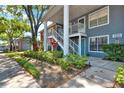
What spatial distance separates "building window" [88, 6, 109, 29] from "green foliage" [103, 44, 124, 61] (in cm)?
279

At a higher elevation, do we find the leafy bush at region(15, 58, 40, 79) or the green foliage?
the green foliage

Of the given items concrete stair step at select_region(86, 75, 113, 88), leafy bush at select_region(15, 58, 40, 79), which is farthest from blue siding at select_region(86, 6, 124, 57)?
leafy bush at select_region(15, 58, 40, 79)

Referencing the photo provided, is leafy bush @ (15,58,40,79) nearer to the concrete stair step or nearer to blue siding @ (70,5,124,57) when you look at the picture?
the concrete stair step

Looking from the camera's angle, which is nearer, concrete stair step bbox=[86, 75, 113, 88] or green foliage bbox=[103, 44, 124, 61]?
concrete stair step bbox=[86, 75, 113, 88]

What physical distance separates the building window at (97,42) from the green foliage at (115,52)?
64.7 inches

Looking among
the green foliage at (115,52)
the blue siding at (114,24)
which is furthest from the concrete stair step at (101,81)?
the blue siding at (114,24)

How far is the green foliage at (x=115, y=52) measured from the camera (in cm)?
1119

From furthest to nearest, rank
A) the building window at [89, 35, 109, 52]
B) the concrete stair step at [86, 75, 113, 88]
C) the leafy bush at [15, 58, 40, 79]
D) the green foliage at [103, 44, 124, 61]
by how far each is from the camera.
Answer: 1. the building window at [89, 35, 109, 52]
2. the green foliage at [103, 44, 124, 61]
3. the leafy bush at [15, 58, 40, 79]
4. the concrete stair step at [86, 75, 113, 88]

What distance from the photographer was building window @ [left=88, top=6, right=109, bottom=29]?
13688 mm

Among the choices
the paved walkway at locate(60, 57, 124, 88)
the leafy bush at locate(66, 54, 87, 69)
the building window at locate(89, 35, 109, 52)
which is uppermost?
the building window at locate(89, 35, 109, 52)

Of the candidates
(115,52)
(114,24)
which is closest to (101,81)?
(115,52)

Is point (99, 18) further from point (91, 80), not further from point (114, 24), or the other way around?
point (91, 80)

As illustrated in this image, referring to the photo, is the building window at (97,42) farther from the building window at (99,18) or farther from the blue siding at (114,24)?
the building window at (99,18)
